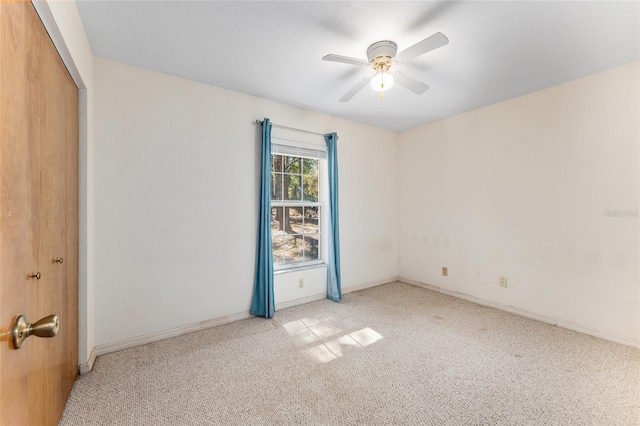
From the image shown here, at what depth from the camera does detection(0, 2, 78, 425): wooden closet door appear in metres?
0.90

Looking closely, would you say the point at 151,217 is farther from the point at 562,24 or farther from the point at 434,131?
the point at 434,131

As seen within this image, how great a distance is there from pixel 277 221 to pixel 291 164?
737 mm

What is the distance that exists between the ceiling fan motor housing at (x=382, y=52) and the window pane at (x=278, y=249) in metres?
2.12

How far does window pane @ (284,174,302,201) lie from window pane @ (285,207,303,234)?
0.48 ft

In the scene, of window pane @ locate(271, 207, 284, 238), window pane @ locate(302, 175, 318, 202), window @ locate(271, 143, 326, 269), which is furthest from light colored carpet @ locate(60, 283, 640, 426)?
window pane @ locate(302, 175, 318, 202)

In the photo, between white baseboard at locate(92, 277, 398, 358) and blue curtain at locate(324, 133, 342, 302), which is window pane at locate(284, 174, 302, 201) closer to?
blue curtain at locate(324, 133, 342, 302)

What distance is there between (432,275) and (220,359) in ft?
9.71

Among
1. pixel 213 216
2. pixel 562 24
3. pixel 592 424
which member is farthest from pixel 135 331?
pixel 562 24

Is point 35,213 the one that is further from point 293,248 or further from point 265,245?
point 293,248

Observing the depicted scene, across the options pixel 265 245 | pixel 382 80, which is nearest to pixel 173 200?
pixel 265 245

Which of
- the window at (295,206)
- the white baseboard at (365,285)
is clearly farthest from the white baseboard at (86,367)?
the white baseboard at (365,285)

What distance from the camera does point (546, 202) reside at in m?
2.79

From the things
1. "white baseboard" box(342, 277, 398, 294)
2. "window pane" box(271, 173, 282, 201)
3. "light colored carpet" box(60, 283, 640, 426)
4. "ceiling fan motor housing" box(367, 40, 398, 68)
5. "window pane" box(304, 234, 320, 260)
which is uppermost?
"ceiling fan motor housing" box(367, 40, 398, 68)

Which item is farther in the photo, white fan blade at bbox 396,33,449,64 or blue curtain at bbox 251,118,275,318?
blue curtain at bbox 251,118,275,318
